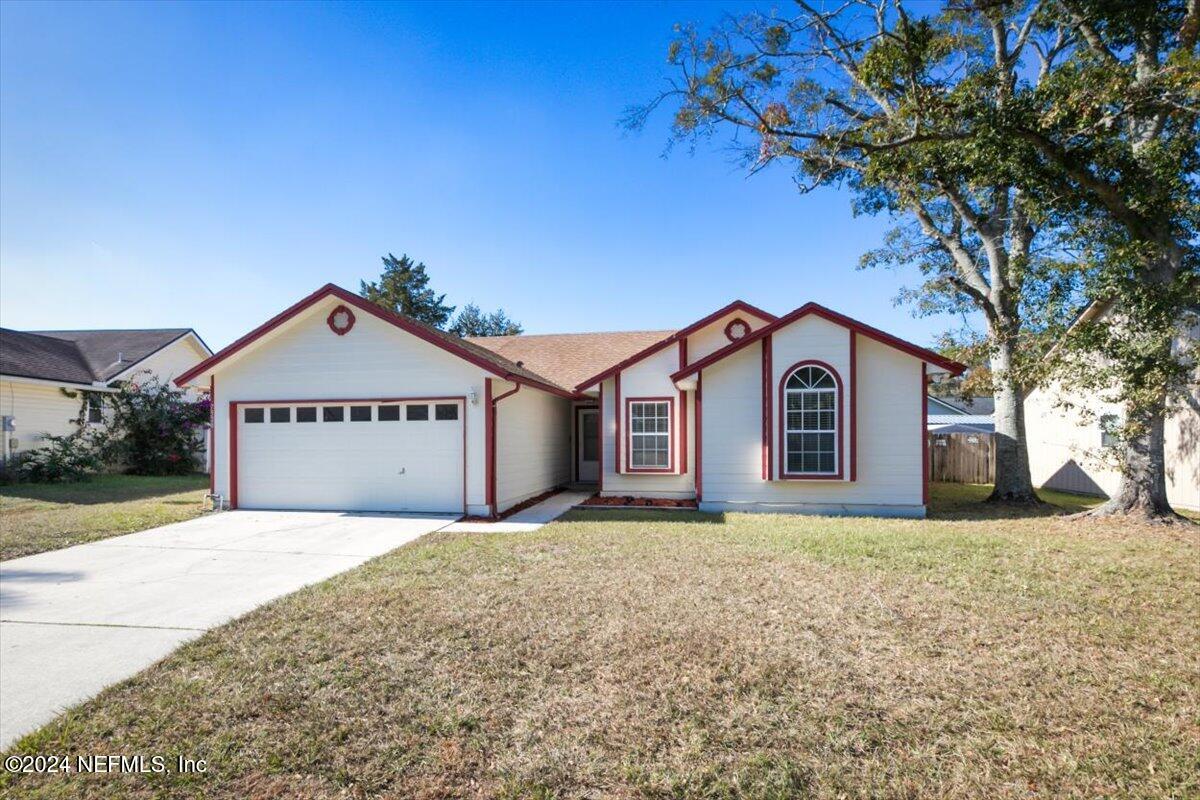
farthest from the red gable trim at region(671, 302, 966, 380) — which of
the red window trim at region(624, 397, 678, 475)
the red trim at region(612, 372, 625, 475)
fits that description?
the red trim at region(612, 372, 625, 475)

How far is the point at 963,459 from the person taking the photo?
62.3 feet

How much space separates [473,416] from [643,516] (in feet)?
13.1

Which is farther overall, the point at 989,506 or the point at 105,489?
the point at 105,489

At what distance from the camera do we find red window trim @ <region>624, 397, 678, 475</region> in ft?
44.5

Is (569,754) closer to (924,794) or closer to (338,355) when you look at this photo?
(924,794)

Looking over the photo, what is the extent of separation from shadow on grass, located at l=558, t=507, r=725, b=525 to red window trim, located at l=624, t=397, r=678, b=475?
163cm

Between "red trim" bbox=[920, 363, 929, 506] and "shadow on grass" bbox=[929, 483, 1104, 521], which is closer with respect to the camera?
"red trim" bbox=[920, 363, 929, 506]

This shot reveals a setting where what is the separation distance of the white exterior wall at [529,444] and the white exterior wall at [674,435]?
1.77 meters

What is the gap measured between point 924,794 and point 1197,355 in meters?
10.3

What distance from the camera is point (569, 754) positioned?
10.2 ft

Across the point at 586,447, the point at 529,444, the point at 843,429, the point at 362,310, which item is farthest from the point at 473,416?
the point at 843,429

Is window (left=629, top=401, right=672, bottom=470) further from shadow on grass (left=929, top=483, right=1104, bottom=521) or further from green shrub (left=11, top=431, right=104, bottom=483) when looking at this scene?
green shrub (left=11, top=431, right=104, bottom=483)

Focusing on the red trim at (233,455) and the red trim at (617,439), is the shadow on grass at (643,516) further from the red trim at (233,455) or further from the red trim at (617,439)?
the red trim at (233,455)

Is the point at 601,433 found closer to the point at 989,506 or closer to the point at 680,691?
the point at 989,506
